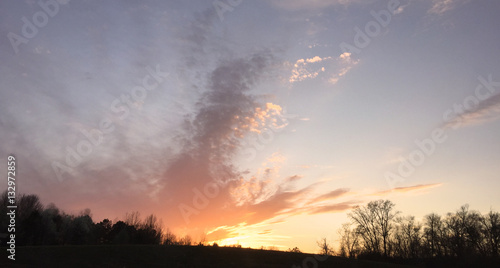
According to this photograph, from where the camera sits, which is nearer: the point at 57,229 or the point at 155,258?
the point at 155,258

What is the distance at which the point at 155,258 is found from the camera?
138ft

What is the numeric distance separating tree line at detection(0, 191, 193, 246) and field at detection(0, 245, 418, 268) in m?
29.1

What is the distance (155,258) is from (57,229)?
2296 inches

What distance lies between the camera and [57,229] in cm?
8250

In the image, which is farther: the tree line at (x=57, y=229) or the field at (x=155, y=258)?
the tree line at (x=57, y=229)

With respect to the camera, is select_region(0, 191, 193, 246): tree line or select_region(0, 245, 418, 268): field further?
select_region(0, 191, 193, 246): tree line

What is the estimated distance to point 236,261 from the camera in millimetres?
43625

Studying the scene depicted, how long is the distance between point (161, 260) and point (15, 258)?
55.2ft

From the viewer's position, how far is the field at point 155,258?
34750 mm

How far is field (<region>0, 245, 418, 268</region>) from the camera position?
3475 cm

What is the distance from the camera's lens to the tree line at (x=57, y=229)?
70688 mm

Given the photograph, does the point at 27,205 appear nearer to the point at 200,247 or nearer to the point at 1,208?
the point at 1,208

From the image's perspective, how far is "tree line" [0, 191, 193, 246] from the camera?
7069cm

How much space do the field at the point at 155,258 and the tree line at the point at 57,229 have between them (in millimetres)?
29051
